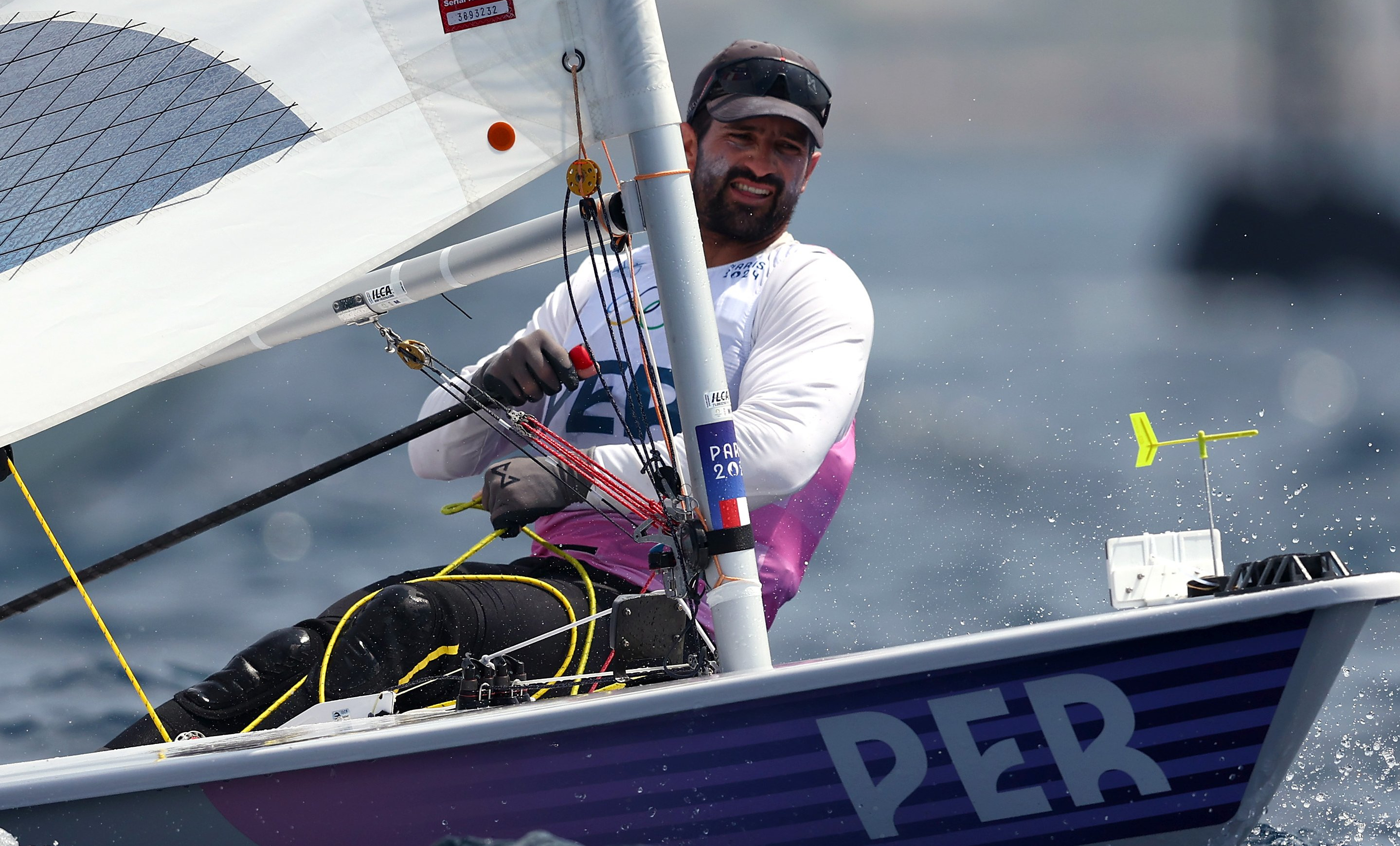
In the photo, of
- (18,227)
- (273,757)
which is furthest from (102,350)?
(273,757)

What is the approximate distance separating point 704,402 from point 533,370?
19.7 inches

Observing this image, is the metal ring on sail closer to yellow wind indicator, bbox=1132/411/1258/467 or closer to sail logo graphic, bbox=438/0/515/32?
sail logo graphic, bbox=438/0/515/32

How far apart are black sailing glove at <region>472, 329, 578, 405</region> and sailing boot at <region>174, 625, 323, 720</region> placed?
552 millimetres

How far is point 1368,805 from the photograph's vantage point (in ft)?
7.31

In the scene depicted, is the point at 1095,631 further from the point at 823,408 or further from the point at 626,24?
the point at 626,24

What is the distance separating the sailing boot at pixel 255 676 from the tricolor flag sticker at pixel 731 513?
0.76m

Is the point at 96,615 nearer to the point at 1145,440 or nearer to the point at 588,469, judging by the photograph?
the point at 588,469

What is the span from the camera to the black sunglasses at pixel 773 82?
2309mm

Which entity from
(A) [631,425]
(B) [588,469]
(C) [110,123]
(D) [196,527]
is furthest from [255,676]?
(C) [110,123]

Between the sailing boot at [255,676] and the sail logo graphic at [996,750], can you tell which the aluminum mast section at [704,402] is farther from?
the sailing boot at [255,676]

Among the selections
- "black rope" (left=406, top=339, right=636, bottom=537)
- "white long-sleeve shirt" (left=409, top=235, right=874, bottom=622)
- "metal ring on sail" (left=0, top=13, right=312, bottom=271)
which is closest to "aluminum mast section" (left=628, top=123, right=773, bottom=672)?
"white long-sleeve shirt" (left=409, top=235, right=874, bottom=622)

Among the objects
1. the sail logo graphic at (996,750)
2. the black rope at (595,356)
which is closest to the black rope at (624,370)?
the black rope at (595,356)

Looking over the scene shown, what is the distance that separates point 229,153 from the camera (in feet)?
6.52

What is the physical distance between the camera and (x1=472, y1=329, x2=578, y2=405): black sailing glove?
2061 millimetres
